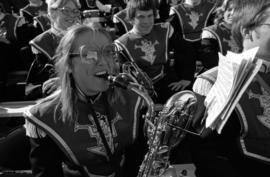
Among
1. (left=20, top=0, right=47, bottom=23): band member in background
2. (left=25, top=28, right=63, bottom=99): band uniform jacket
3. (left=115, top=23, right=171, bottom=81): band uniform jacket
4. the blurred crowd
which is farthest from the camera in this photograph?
(left=20, top=0, right=47, bottom=23): band member in background

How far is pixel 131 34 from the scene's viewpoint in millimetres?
3766

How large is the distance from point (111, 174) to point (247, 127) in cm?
62

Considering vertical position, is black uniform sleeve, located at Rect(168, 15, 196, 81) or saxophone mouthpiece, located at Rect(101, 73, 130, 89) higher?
saxophone mouthpiece, located at Rect(101, 73, 130, 89)

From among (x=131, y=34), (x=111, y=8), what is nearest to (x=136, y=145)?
(x=131, y=34)

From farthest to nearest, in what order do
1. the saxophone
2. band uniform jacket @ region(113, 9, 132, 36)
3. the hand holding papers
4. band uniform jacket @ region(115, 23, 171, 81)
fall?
1. band uniform jacket @ region(113, 9, 132, 36)
2. band uniform jacket @ region(115, 23, 171, 81)
3. the saxophone
4. the hand holding papers

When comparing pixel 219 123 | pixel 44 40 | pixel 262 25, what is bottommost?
pixel 44 40

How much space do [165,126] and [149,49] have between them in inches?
90.4

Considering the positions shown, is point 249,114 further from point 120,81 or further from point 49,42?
point 49,42

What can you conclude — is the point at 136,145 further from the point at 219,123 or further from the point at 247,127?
the point at 219,123

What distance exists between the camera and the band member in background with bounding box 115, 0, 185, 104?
3613 mm

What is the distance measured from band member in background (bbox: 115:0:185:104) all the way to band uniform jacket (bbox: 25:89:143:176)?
178cm

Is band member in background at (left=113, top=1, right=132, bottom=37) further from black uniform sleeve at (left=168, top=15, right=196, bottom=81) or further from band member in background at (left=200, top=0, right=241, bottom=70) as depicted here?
band member in background at (left=200, top=0, right=241, bottom=70)

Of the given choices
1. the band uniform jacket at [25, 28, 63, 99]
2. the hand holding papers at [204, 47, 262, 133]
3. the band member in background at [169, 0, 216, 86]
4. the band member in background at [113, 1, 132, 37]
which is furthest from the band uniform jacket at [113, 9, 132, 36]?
the hand holding papers at [204, 47, 262, 133]

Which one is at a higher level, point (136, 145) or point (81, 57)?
point (81, 57)
